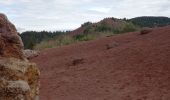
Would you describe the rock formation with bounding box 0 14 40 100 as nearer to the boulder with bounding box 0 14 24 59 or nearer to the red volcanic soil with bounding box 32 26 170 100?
the boulder with bounding box 0 14 24 59

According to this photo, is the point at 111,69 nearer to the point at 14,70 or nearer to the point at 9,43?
the point at 9,43

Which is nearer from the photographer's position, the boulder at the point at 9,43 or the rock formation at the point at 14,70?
the rock formation at the point at 14,70

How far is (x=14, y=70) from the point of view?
19.2 ft

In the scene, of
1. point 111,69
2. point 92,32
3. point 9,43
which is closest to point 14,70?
point 9,43

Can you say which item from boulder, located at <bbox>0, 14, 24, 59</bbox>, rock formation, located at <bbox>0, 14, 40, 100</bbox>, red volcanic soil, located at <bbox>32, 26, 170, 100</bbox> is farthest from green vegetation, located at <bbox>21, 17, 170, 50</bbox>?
rock formation, located at <bbox>0, 14, 40, 100</bbox>

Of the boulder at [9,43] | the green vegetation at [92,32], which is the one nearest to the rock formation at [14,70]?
the boulder at [9,43]

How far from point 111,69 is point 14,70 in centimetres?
910

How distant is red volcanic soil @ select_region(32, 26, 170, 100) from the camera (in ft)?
39.4

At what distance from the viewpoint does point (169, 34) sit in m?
17.4

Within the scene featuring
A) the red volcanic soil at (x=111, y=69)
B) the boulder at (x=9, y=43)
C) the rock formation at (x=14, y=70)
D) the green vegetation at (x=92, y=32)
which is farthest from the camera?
the green vegetation at (x=92, y=32)

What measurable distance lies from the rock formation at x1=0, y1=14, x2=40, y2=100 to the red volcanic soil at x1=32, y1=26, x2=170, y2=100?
515cm

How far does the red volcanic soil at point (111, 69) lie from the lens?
12008mm

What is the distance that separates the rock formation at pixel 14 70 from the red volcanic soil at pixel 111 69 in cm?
515

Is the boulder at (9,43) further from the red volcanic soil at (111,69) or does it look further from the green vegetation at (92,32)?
the green vegetation at (92,32)
